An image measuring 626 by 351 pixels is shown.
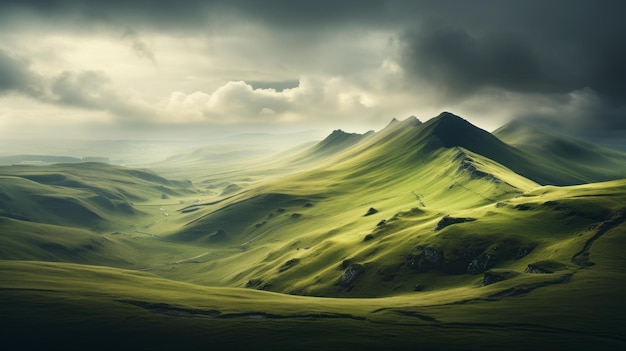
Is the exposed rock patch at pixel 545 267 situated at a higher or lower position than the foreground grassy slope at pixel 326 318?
higher

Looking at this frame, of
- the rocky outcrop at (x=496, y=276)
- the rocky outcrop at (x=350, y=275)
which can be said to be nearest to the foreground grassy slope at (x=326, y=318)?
the rocky outcrop at (x=496, y=276)

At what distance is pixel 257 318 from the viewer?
12681 cm

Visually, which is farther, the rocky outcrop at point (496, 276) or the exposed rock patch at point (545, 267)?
the rocky outcrop at point (496, 276)

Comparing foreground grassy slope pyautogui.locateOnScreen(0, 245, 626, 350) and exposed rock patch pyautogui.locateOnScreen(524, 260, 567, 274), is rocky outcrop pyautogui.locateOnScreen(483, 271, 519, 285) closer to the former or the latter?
foreground grassy slope pyautogui.locateOnScreen(0, 245, 626, 350)

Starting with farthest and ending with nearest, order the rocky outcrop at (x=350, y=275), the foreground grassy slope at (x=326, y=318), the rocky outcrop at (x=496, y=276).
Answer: the rocky outcrop at (x=350, y=275) → the rocky outcrop at (x=496, y=276) → the foreground grassy slope at (x=326, y=318)

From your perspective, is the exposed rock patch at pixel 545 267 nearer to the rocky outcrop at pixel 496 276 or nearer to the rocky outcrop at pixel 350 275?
the rocky outcrop at pixel 496 276

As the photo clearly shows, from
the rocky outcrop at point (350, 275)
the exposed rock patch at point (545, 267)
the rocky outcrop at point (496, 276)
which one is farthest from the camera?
the rocky outcrop at point (350, 275)

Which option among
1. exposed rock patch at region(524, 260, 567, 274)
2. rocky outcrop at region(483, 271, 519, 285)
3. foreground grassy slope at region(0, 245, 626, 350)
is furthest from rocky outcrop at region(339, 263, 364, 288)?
exposed rock patch at region(524, 260, 567, 274)

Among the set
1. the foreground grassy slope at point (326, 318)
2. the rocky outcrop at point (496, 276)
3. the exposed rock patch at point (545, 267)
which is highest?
the exposed rock patch at point (545, 267)

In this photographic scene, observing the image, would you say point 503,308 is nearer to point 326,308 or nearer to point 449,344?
point 449,344

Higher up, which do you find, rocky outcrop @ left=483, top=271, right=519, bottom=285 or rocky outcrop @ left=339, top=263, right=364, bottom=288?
rocky outcrop @ left=483, top=271, right=519, bottom=285

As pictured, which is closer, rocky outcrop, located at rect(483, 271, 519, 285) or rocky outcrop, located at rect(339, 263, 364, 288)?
rocky outcrop, located at rect(483, 271, 519, 285)

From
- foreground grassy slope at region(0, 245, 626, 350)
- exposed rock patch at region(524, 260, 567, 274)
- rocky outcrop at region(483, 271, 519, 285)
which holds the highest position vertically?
exposed rock patch at region(524, 260, 567, 274)

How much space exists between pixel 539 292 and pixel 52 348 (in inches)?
4806
